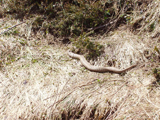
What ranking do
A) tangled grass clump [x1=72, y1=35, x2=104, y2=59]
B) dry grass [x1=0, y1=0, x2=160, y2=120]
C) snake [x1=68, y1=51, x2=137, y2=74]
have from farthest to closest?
tangled grass clump [x1=72, y1=35, x2=104, y2=59] → snake [x1=68, y1=51, x2=137, y2=74] → dry grass [x1=0, y1=0, x2=160, y2=120]

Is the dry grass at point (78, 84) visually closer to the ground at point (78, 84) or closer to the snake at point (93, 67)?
the ground at point (78, 84)

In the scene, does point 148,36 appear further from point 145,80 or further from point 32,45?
point 32,45

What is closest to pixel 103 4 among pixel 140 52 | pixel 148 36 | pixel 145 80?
pixel 148 36

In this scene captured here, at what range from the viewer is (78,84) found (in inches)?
154

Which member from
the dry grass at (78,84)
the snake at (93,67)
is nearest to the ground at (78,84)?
the dry grass at (78,84)

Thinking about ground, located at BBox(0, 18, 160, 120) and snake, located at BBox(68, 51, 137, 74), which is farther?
snake, located at BBox(68, 51, 137, 74)

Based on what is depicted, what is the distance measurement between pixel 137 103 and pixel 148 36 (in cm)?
227

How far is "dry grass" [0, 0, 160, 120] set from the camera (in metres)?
3.14

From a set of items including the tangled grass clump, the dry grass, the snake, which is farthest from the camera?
the tangled grass clump

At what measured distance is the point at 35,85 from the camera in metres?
4.10

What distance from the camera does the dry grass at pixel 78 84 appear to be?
124 inches

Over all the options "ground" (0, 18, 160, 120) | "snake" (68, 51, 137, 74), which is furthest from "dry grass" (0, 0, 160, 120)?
"snake" (68, 51, 137, 74)

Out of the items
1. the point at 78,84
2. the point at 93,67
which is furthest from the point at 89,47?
the point at 78,84

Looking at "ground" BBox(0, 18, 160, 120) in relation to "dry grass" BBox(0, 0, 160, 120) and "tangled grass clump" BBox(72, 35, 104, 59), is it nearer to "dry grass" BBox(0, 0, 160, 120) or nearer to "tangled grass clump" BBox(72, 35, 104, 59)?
"dry grass" BBox(0, 0, 160, 120)
